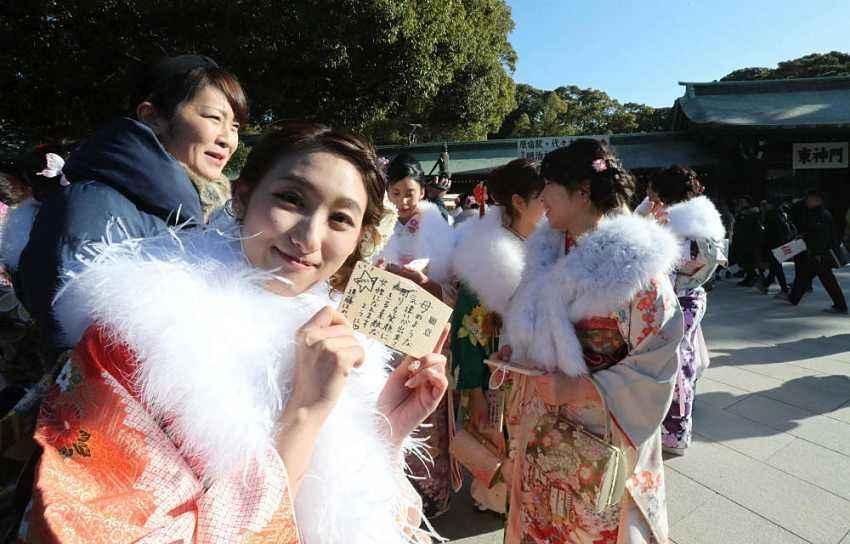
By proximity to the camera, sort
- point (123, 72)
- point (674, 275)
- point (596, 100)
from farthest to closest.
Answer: point (596, 100), point (123, 72), point (674, 275)

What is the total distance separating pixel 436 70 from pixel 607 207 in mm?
9119

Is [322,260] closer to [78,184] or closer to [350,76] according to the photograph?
[78,184]

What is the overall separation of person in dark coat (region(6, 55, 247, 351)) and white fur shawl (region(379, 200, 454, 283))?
5.34ft

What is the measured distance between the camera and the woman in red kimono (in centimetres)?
69

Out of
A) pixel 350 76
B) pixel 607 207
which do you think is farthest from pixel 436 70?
pixel 607 207

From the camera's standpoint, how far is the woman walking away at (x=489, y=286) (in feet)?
8.09

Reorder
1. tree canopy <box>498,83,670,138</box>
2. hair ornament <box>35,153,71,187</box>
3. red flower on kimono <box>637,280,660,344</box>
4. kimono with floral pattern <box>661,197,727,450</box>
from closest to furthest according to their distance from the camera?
red flower on kimono <box>637,280,660,344</box>, hair ornament <box>35,153,71,187</box>, kimono with floral pattern <box>661,197,727,450</box>, tree canopy <box>498,83,670,138</box>

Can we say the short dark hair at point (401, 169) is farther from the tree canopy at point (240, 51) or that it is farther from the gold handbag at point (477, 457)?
the tree canopy at point (240, 51)

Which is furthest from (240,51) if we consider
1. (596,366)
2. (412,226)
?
(596,366)

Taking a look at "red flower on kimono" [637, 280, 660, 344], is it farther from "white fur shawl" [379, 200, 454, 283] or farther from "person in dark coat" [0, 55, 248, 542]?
"white fur shawl" [379, 200, 454, 283]

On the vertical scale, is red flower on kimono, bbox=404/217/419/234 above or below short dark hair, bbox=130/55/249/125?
below

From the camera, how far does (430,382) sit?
1.10 m

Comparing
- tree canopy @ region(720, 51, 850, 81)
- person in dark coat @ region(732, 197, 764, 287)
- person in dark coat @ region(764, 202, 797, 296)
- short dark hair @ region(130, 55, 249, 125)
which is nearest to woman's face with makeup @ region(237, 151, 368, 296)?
short dark hair @ region(130, 55, 249, 125)

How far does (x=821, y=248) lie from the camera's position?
7016mm
